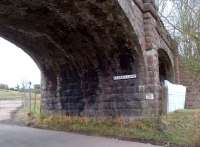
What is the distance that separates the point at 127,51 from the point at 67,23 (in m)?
2.53

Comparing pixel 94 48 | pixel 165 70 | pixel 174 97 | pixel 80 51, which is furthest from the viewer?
pixel 165 70

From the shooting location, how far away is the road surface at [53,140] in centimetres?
1220

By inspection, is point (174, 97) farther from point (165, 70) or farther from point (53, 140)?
point (53, 140)

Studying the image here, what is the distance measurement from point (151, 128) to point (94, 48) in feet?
12.5

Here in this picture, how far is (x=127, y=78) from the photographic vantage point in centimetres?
1585

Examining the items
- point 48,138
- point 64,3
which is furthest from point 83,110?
point 64,3

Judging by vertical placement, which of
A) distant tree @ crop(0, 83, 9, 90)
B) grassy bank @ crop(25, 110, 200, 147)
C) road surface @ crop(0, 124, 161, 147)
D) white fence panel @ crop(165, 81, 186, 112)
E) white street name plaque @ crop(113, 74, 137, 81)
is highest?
distant tree @ crop(0, 83, 9, 90)

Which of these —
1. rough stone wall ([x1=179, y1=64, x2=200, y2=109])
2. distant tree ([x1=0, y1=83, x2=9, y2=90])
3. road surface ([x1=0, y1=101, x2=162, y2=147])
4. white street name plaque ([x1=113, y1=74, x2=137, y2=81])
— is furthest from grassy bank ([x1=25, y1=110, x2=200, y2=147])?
distant tree ([x1=0, y1=83, x2=9, y2=90])

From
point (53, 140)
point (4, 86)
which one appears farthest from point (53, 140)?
point (4, 86)

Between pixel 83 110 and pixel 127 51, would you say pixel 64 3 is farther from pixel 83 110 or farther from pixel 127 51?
pixel 83 110

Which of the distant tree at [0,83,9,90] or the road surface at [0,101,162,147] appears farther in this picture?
the distant tree at [0,83,9,90]

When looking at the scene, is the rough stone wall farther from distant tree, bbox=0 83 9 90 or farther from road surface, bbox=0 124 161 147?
distant tree, bbox=0 83 9 90

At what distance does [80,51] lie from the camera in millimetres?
16562

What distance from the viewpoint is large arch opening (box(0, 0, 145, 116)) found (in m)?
13.1
